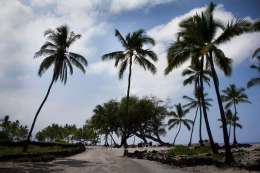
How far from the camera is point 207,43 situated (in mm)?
21047

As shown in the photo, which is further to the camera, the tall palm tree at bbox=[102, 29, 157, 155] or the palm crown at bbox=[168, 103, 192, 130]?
the palm crown at bbox=[168, 103, 192, 130]

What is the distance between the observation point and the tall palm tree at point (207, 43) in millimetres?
19516

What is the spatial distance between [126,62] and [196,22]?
12.0 m

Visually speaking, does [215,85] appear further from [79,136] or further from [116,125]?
[79,136]

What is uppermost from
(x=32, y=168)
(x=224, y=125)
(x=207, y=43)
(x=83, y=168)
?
(x=207, y=43)

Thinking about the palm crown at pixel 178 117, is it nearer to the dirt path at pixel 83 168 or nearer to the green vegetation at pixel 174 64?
the green vegetation at pixel 174 64

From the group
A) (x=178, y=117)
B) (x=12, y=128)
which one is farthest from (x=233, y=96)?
(x=12, y=128)

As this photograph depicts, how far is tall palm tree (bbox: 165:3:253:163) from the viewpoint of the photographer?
64.0ft

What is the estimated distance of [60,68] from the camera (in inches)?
1182

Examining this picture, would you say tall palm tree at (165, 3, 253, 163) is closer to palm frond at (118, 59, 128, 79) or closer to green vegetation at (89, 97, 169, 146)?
palm frond at (118, 59, 128, 79)

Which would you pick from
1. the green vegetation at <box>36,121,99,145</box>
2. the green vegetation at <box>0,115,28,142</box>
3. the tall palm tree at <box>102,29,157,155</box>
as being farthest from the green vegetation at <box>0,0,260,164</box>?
the green vegetation at <box>36,121,99,145</box>

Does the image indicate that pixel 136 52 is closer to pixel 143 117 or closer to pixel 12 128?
pixel 143 117

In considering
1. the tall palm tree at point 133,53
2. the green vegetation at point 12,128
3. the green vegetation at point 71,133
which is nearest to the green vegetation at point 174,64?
the tall palm tree at point 133,53

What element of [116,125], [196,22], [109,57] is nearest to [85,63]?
[109,57]
